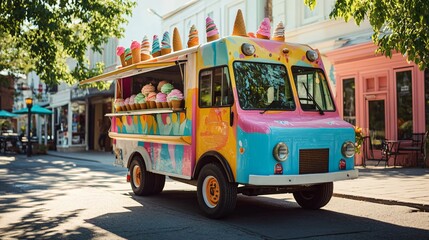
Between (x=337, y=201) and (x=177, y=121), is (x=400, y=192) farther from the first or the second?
(x=177, y=121)

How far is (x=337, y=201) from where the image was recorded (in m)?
9.08

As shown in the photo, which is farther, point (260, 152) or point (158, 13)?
point (158, 13)

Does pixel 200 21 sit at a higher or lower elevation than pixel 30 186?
higher

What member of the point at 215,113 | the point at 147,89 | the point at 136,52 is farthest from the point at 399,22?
the point at 136,52

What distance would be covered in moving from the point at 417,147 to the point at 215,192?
9.96 m

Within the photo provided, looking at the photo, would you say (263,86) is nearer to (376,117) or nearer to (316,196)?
(316,196)

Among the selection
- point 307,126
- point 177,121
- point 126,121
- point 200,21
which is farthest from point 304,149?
point 200,21

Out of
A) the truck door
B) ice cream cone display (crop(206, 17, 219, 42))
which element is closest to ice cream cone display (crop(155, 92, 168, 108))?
the truck door

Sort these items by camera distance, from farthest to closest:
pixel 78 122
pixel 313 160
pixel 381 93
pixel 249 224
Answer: pixel 78 122 → pixel 381 93 → pixel 313 160 → pixel 249 224

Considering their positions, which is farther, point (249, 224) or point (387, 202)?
point (387, 202)

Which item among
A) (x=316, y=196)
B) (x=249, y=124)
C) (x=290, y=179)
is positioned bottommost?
(x=316, y=196)

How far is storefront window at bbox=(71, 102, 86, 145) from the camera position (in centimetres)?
3306

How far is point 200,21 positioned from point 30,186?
17624 millimetres

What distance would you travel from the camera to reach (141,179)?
31.9ft
